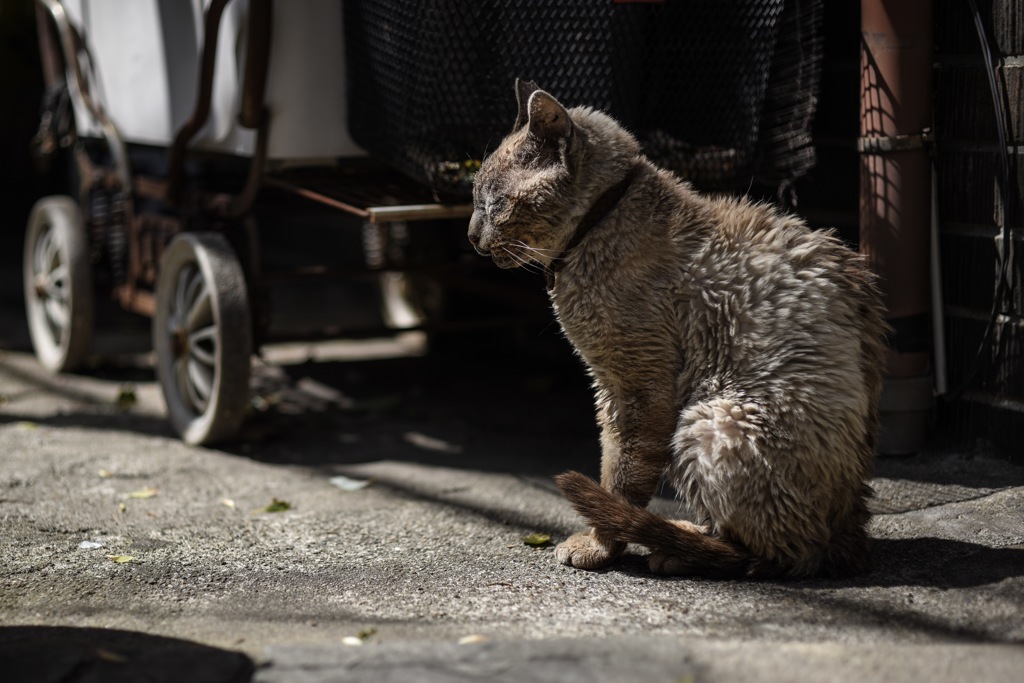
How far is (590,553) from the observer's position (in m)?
3.15

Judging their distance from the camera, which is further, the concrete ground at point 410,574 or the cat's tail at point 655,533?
the cat's tail at point 655,533

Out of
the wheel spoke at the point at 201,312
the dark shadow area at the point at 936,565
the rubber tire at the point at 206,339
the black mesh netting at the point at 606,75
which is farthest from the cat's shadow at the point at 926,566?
the wheel spoke at the point at 201,312

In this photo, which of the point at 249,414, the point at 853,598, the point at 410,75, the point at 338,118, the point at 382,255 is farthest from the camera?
the point at 382,255

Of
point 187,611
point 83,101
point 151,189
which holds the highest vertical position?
point 83,101

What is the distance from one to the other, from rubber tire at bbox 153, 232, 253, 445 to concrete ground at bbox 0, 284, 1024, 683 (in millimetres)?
180

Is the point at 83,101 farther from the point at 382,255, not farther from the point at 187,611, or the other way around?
the point at 187,611

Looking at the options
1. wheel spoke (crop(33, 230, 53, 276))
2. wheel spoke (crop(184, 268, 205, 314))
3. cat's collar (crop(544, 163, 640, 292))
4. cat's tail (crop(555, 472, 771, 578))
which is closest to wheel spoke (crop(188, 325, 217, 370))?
wheel spoke (crop(184, 268, 205, 314))

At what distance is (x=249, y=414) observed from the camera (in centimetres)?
520

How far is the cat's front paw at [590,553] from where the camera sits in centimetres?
314

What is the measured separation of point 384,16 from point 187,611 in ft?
7.20

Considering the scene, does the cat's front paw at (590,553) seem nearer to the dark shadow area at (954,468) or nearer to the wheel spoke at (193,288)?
the dark shadow area at (954,468)

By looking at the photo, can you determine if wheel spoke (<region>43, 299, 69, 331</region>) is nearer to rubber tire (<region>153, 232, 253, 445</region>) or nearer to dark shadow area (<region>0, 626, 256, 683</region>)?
rubber tire (<region>153, 232, 253, 445</region>)

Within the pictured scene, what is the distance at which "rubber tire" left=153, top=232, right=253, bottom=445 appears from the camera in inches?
174

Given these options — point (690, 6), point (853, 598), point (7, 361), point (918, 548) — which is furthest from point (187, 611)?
point (7, 361)
